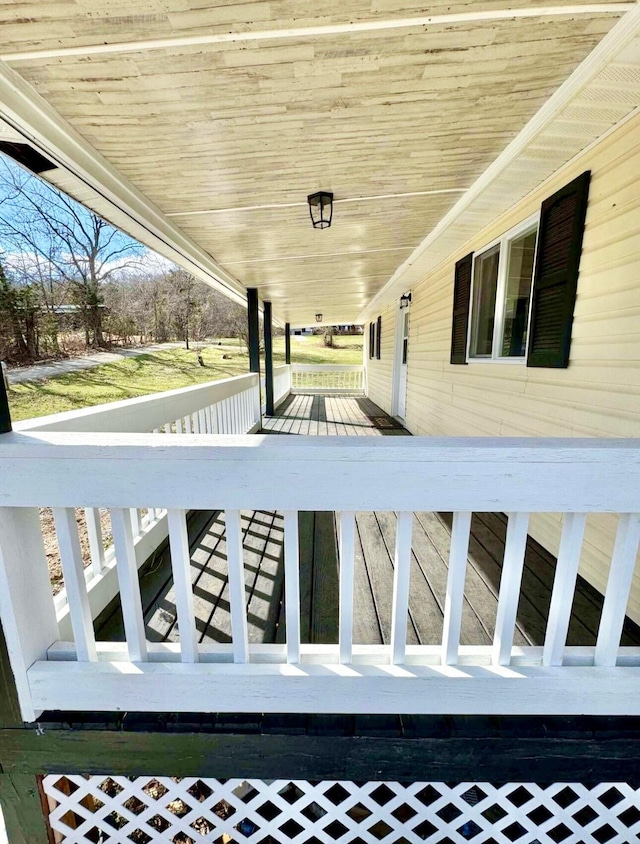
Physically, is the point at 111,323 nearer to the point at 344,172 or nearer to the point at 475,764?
the point at 344,172

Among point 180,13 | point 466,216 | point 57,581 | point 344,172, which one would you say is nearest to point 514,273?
point 466,216

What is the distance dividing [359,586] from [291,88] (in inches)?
95.3

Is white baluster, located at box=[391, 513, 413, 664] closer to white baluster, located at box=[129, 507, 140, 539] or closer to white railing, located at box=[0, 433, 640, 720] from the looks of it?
white railing, located at box=[0, 433, 640, 720]

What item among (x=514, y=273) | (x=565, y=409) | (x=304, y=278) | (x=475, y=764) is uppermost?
(x=304, y=278)

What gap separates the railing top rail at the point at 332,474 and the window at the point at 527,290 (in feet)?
5.17

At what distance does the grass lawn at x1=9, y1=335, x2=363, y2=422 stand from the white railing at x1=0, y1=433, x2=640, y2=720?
14.3 feet

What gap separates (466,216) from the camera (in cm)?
309

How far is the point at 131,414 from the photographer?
6.74 feet

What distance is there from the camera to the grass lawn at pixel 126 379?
9.59 metres

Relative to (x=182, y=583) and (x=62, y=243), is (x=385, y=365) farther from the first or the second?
(x=62, y=243)

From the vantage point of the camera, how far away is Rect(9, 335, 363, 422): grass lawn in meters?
9.59

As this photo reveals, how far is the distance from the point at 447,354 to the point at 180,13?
150 inches

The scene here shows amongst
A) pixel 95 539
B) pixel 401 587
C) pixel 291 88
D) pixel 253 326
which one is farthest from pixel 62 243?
pixel 401 587

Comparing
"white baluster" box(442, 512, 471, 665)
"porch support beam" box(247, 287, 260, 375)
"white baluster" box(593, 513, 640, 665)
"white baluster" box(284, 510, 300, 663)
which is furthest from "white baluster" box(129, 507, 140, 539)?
"porch support beam" box(247, 287, 260, 375)
